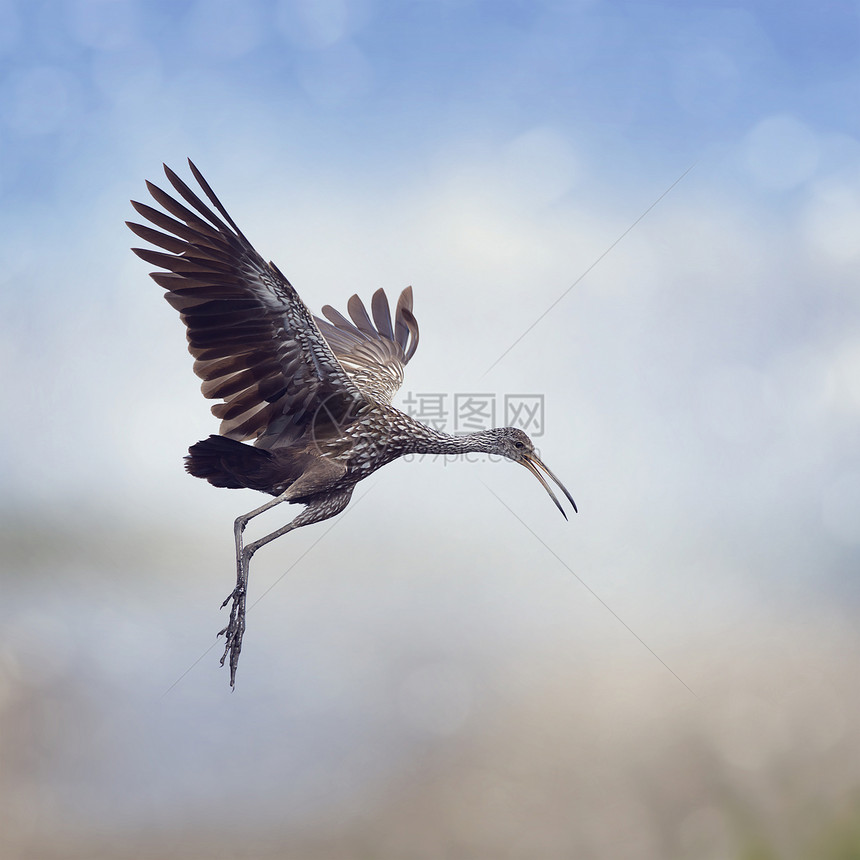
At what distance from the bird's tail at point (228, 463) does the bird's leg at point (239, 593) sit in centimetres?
34

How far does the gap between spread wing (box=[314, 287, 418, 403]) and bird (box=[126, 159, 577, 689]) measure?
4.32 feet

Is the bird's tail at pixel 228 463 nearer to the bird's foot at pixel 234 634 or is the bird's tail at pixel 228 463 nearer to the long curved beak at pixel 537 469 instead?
the bird's foot at pixel 234 634

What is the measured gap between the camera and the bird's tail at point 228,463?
19.4 ft

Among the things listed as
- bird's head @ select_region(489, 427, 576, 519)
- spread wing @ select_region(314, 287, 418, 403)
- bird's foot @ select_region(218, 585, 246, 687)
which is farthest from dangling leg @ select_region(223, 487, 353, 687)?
spread wing @ select_region(314, 287, 418, 403)

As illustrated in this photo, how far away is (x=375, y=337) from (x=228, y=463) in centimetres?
295

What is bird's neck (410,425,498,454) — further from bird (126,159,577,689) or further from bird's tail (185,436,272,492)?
bird's tail (185,436,272,492)

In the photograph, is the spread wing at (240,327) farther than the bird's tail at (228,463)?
No

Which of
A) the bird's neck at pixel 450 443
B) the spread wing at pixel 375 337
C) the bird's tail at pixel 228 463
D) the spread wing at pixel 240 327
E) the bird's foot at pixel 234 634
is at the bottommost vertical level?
the bird's foot at pixel 234 634

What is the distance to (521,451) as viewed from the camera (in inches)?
273

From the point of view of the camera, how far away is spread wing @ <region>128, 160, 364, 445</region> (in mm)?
5637

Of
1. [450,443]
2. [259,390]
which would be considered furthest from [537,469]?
[259,390]

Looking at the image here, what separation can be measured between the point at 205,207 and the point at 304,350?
3.81 feet

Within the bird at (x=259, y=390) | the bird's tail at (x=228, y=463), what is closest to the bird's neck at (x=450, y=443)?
the bird at (x=259, y=390)

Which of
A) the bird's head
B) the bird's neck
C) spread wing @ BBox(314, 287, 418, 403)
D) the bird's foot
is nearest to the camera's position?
the bird's foot
